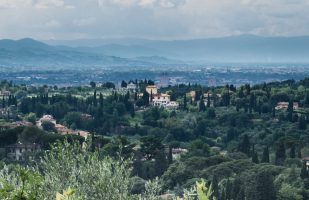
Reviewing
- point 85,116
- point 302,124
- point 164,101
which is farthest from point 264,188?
point 164,101

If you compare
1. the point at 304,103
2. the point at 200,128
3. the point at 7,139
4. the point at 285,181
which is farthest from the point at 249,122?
the point at 285,181

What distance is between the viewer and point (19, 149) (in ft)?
169

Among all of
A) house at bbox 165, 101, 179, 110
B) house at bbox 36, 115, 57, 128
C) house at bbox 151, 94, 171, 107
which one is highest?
house at bbox 151, 94, 171, 107

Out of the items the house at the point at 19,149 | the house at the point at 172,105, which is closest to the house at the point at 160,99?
the house at the point at 172,105

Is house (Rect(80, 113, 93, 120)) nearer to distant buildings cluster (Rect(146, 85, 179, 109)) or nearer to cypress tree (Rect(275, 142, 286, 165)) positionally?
distant buildings cluster (Rect(146, 85, 179, 109))

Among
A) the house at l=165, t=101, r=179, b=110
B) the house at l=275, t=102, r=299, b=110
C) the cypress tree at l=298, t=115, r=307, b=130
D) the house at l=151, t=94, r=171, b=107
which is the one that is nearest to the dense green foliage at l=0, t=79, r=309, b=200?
the cypress tree at l=298, t=115, r=307, b=130

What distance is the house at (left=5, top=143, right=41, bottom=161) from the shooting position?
5017cm

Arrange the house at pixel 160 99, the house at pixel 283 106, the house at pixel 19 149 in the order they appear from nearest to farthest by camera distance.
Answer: the house at pixel 19 149, the house at pixel 283 106, the house at pixel 160 99

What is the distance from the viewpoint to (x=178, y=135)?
70.4 meters

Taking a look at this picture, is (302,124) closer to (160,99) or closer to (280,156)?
(280,156)

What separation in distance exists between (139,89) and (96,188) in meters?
95.7

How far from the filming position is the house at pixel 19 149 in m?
50.2

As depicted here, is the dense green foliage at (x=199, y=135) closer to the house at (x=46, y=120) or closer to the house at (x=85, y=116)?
the house at (x=85, y=116)

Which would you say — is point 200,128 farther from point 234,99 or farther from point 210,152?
point 210,152
